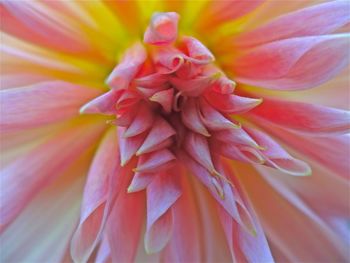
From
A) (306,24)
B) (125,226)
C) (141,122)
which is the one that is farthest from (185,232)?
(306,24)

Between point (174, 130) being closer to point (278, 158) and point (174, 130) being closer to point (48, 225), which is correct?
point (278, 158)

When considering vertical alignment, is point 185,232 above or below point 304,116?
below

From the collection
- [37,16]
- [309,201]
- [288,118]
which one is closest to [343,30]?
[288,118]

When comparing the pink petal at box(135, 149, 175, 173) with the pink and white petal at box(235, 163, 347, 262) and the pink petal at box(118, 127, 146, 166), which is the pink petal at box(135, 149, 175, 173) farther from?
the pink and white petal at box(235, 163, 347, 262)

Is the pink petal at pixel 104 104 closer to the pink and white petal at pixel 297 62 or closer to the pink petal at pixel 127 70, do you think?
the pink petal at pixel 127 70

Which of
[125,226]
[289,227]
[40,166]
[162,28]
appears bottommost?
[289,227]

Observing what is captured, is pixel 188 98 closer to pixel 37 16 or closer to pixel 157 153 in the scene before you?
pixel 157 153
